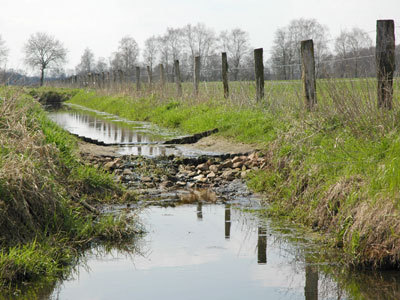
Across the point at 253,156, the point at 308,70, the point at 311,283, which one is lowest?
the point at 311,283

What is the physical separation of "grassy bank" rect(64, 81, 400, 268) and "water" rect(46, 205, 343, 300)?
592 millimetres

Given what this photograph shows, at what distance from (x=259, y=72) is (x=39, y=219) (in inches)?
372

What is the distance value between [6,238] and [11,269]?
662 millimetres

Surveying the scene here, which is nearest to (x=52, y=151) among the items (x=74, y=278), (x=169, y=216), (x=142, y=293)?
(x=169, y=216)

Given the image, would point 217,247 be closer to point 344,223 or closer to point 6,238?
point 344,223

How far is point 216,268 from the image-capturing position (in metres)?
5.26

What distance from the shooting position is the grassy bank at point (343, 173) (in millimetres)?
5207

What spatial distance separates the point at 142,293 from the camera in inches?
184

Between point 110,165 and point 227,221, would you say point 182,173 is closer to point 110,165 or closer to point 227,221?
point 110,165

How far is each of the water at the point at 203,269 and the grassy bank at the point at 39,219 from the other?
33 centimetres

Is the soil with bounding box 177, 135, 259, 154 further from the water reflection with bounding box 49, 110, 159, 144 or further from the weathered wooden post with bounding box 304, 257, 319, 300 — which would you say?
the weathered wooden post with bounding box 304, 257, 319, 300

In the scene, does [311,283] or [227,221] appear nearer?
[311,283]

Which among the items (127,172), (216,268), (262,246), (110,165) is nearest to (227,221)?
(262,246)

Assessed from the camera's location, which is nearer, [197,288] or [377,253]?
[197,288]
